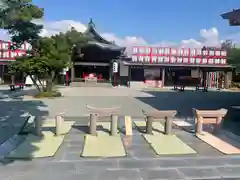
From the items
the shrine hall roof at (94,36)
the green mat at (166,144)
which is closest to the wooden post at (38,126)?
the green mat at (166,144)

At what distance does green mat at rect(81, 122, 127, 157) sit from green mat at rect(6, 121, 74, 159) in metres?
0.64

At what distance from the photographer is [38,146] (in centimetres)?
591

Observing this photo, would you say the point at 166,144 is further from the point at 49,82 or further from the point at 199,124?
the point at 49,82

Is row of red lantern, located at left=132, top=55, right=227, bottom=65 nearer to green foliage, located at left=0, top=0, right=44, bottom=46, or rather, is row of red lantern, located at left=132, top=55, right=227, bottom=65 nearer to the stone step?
the stone step

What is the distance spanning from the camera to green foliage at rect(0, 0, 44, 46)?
7.67 m

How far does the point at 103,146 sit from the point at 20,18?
6370 mm

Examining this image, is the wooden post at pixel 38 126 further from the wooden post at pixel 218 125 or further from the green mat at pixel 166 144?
the wooden post at pixel 218 125

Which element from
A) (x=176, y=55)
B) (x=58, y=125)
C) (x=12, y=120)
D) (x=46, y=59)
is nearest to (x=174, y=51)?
(x=176, y=55)

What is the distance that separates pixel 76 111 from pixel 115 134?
456cm

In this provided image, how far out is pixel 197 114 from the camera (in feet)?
23.9

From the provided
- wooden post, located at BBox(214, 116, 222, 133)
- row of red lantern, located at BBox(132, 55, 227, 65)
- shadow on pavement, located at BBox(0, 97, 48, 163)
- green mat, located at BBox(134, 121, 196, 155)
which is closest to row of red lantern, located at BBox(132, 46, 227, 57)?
row of red lantern, located at BBox(132, 55, 227, 65)

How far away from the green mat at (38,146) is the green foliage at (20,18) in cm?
349

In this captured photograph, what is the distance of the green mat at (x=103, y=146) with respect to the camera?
545 cm

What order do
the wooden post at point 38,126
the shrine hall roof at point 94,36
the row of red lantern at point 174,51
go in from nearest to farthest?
the wooden post at point 38,126
the row of red lantern at point 174,51
the shrine hall roof at point 94,36
